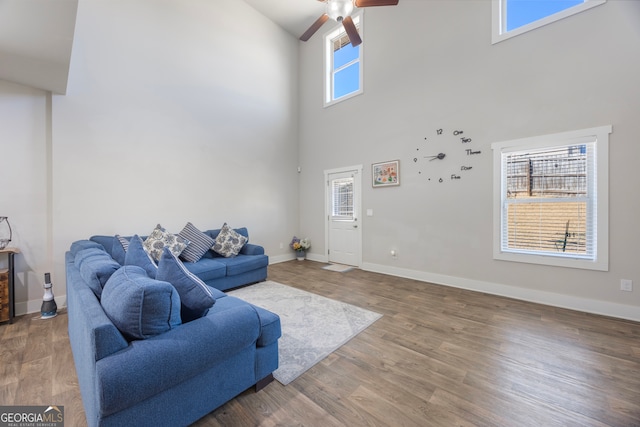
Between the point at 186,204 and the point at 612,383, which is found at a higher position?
the point at 186,204

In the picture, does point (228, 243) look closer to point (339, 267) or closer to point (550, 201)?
point (339, 267)

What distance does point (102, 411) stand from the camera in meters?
1.07

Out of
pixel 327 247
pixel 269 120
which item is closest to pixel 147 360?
pixel 327 247

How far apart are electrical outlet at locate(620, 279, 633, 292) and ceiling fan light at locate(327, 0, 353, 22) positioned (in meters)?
4.42

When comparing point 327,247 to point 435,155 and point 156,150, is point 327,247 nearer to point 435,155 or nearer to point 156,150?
point 435,155

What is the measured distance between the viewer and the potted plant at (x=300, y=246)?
6146 millimetres

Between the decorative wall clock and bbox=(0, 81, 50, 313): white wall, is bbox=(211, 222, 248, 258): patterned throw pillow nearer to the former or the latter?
bbox=(0, 81, 50, 313): white wall

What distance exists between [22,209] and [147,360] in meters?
3.58

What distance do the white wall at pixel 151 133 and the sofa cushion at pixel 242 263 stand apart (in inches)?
40.6

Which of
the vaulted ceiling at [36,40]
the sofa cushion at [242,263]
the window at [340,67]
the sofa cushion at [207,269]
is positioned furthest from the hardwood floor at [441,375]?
the window at [340,67]

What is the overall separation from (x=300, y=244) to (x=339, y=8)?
4.57 metres

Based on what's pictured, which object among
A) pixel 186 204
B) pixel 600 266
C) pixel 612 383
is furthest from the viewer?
pixel 186 204

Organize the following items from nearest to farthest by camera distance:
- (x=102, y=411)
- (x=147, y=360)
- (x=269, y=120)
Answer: (x=102, y=411)
(x=147, y=360)
(x=269, y=120)

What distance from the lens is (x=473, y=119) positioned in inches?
151
